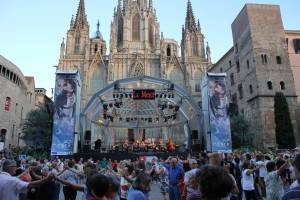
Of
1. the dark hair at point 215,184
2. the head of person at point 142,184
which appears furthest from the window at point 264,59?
the dark hair at point 215,184

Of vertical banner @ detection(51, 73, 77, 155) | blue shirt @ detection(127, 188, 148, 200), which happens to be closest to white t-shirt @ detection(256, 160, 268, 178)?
blue shirt @ detection(127, 188, 148, 200)

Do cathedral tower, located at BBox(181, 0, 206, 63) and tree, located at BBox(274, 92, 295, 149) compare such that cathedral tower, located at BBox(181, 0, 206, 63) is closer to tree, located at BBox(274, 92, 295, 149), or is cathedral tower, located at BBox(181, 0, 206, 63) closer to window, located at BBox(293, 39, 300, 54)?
window, located at BBox(293, 39, 300, 54)

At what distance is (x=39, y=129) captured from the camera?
31.4 metres

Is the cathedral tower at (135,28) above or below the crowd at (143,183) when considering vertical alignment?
above

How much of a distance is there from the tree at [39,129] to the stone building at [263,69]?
24.4m

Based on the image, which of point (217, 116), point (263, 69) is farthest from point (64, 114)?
point (263, 69)

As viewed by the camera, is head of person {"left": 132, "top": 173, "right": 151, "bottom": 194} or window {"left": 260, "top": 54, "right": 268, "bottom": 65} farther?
window {"left": 260, "top": 54, "right": 268, "bottom": 65}

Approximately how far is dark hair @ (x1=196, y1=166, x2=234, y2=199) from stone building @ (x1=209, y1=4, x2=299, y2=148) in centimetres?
2751

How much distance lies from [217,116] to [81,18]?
38850mm

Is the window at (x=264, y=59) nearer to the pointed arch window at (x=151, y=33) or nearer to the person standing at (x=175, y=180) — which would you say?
the pointed arch window at (x=151, y=33)

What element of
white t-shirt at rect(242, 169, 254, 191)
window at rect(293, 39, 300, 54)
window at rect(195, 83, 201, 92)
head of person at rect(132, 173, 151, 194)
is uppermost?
window at rect(293, 39, 300, 54)

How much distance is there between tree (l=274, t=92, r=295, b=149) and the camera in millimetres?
25203

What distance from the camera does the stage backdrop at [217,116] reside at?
17375mm

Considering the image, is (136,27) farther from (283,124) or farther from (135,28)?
(283,124)
